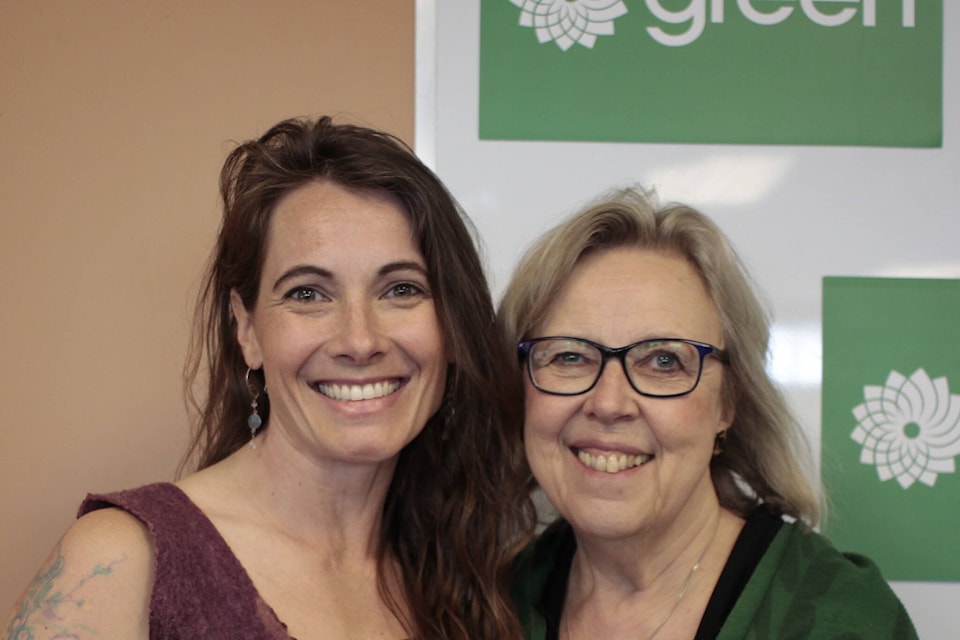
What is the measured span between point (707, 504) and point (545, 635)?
40 cm

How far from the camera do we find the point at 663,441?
5.51ft

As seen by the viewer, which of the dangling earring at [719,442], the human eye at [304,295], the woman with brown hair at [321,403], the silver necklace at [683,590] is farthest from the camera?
the dangling earring at [719,442]

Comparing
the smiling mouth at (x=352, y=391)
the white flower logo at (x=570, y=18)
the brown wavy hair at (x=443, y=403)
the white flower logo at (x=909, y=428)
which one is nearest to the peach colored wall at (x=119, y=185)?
the white flower logo at (x=570, y=18)

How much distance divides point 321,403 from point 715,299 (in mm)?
733

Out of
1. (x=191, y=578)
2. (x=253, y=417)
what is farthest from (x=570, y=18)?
(x=191, y=578)

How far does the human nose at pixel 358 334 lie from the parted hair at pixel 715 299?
0.35 metres

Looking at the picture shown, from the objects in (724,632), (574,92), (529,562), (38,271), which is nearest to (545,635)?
(529,562)

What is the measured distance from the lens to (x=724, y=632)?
1.60m

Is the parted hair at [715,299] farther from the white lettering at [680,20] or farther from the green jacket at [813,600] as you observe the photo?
the white lettering at [680,20]

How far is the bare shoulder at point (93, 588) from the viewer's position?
4.47 ft

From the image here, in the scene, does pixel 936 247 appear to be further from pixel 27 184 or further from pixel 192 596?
pixel 27 184

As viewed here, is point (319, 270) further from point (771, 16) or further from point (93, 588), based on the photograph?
point (771, 16)

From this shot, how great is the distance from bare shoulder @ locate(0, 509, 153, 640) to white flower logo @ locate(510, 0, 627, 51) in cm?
157

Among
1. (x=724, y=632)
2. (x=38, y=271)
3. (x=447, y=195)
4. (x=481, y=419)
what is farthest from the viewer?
(x=38, y=271)
